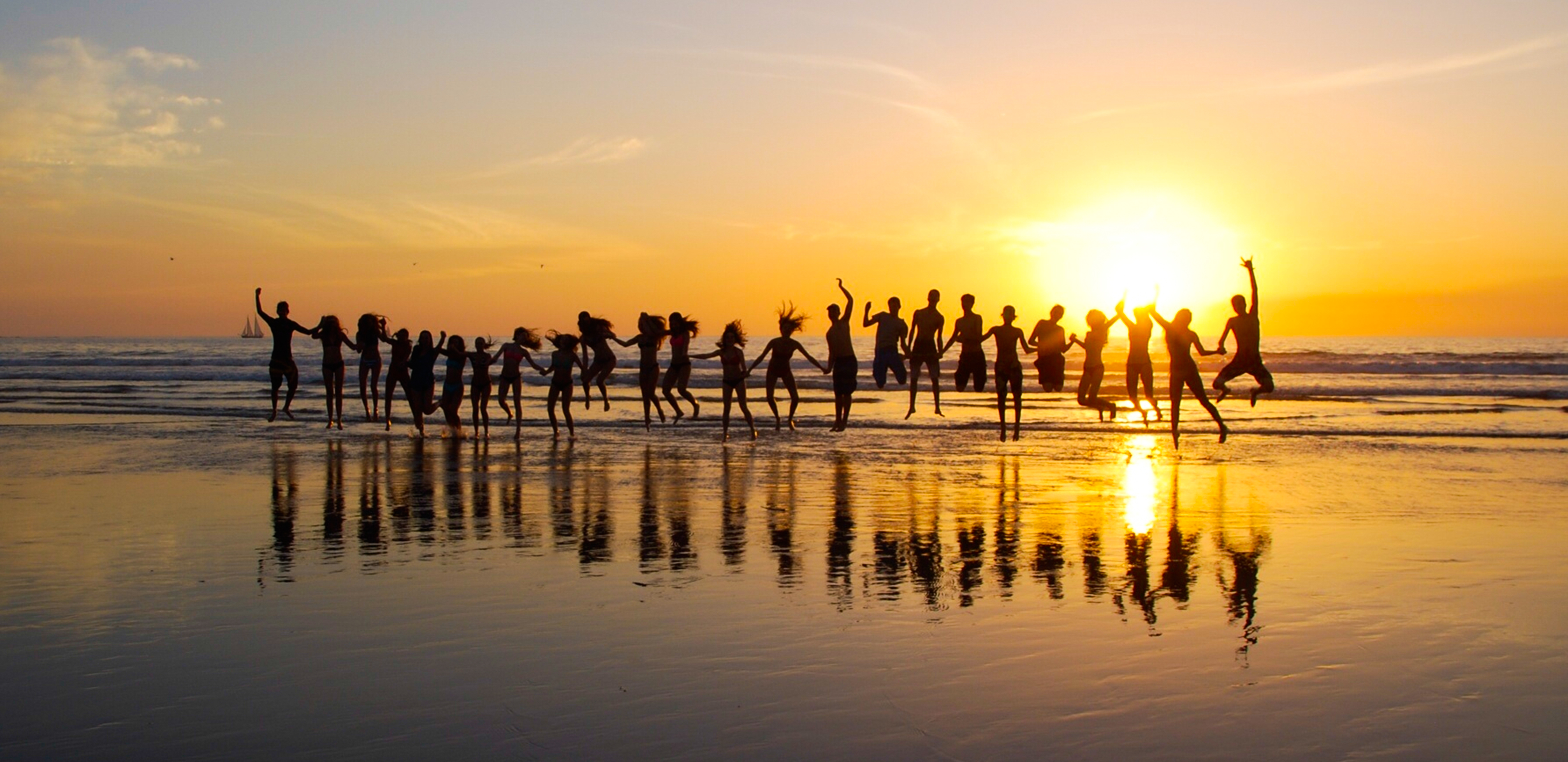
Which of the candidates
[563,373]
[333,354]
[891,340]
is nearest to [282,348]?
[333,354]

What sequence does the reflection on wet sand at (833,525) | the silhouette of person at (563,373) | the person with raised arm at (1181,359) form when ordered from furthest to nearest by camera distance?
the silhouette of person at (563,373)
the person with raised arm at (1181,359)
the reflection on wet sand at (833,525)

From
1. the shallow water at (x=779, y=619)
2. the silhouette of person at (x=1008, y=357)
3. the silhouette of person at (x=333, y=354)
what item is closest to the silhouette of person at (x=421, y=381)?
the silhouette of person at (x=333, y=354)

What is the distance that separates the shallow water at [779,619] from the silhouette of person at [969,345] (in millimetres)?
6444

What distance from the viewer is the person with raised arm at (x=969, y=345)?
19250 mm

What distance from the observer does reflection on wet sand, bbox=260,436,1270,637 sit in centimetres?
760

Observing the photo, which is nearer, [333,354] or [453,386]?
[453,386]

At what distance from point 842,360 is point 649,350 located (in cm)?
327

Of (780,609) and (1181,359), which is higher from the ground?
(1181,359)

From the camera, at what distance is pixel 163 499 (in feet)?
36.8

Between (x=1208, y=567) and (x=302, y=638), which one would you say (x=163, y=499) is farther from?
(x=1208, y=567)

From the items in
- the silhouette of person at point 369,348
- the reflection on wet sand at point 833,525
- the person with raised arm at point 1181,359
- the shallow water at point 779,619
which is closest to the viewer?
the shallow water at point 779,619

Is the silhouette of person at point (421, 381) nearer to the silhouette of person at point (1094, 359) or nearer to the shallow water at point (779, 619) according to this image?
the shallow water at point (779, 619)

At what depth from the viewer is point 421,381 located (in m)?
19.0

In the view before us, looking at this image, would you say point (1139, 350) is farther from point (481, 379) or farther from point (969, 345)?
point (481, 379)
